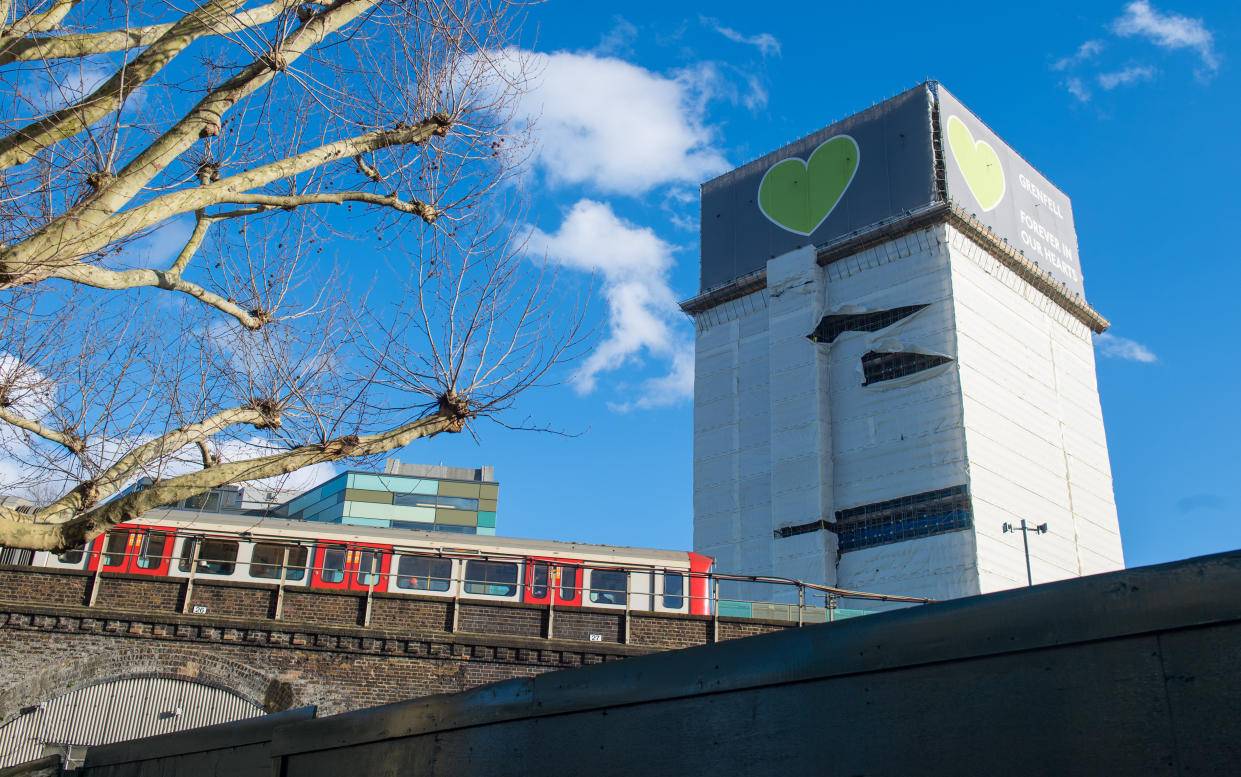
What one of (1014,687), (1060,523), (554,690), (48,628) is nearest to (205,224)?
(554,690)

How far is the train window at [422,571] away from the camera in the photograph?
67.3 ft

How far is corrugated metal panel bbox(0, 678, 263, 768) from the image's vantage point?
52.3ft

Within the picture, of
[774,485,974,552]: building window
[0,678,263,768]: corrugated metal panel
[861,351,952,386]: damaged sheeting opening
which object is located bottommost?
[0,678,263,768]: corrugated metal panel

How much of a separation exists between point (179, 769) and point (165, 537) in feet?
50.3

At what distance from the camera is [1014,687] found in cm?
289

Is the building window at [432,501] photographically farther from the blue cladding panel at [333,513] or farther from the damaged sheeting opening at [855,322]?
the damaged sheeting opening at [855,322]

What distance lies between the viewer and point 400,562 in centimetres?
2059

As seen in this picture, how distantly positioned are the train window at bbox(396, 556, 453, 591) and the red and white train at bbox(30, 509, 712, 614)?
0.02 metres

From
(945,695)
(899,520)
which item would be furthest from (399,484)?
(945,695)

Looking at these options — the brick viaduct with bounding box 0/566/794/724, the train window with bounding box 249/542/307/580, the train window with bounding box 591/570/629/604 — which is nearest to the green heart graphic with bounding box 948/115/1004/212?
the train window with bounding box 591/570/629/604

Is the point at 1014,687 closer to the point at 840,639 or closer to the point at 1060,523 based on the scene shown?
the point at 840,639

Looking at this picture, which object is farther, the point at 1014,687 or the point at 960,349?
the point at 960,349

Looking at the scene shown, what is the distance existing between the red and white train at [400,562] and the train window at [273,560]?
0.02 meters

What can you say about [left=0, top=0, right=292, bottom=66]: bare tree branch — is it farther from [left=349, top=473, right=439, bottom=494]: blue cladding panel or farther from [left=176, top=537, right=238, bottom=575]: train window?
[left=349, top=473, right=439, bottom=494]: blue cladding panel
